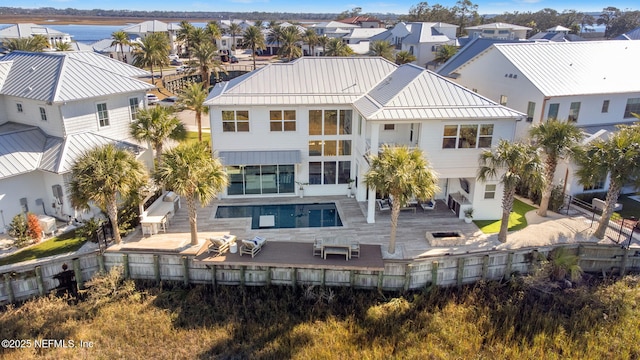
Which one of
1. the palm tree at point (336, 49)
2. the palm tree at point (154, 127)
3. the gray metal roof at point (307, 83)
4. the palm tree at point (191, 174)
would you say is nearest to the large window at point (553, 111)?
the gray metal roof at point (307, 83)

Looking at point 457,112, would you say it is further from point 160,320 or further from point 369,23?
point 369,23

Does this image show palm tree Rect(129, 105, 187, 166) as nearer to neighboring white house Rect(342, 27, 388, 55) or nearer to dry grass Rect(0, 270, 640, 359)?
dry grass Rect(0, 270, 640, 359)

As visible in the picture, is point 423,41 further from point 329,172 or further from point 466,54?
point 329,172

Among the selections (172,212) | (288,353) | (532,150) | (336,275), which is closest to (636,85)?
(532,150)

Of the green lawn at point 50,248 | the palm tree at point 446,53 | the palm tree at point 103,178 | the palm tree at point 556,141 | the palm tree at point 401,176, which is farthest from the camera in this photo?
the palm tree at point 446,53

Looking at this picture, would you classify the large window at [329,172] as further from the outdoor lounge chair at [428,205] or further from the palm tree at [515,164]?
the palm tree at [515,164]

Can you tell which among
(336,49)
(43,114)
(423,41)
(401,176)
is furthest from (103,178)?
(423,41)
